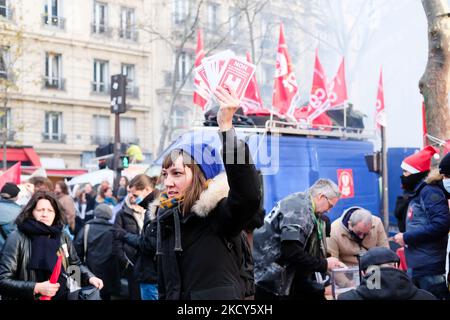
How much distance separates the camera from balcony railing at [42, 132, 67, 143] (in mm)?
27038

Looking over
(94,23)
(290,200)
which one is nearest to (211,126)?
(290,200)

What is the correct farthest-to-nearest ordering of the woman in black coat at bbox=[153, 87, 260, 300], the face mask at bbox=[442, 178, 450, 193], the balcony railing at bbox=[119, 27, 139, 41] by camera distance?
the balcony railing at bbox=[119, 27, 139, 41], the face mask at bbox=[442, 178, 450, 193], the woman in black coat at bbox=[153, 87, 260, 300]

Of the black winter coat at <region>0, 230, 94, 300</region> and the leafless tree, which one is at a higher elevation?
the leafless tree

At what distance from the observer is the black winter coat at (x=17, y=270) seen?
369cm

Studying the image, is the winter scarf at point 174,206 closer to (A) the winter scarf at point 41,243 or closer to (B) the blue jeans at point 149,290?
(A) the winter scarf at point 41,243

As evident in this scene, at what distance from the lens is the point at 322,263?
4191 millimetres

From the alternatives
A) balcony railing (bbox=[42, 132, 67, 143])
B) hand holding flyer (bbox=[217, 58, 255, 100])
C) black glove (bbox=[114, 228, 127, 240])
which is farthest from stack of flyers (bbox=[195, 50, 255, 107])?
balcony railing (bbox=[42, 132, 67, 143])

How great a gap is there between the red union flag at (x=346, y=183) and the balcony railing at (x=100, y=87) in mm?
21117

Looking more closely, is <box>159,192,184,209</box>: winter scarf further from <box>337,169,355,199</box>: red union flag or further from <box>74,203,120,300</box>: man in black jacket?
<box>337,169,355,199</box>: red union flag

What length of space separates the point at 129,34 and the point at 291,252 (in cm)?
2585

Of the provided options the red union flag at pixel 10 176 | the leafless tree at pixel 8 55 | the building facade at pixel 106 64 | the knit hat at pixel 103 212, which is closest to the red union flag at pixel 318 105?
the knit hat at pixel 103 212

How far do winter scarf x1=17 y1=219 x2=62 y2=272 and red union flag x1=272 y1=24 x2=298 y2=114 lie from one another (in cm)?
640

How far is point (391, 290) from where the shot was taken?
292 centimetres
